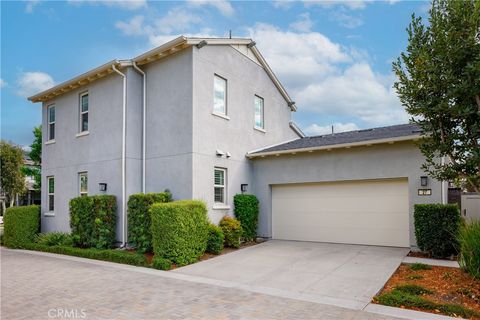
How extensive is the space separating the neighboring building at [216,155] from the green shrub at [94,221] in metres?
0.39

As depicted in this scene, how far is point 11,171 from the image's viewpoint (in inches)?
1102

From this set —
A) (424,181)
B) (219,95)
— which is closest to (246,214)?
(219,95)

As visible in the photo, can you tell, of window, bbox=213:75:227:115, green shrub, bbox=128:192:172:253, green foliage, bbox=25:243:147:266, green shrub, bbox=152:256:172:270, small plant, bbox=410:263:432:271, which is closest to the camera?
small plant, bbox=410:263:432:271

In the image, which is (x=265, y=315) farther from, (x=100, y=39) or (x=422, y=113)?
(x=100, y=39)

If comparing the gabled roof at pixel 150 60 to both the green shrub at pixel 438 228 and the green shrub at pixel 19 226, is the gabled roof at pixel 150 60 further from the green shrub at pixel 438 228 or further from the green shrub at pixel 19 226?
the green shrub at pixel 438 228

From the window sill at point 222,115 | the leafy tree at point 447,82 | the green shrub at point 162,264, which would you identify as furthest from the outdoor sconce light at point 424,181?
the green shrub at point 162,264

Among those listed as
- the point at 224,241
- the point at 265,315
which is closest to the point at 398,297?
the point at 265,315

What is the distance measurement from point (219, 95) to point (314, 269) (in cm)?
701

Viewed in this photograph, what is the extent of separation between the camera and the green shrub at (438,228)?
9258 millimetres

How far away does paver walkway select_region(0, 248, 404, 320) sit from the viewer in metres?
5.46

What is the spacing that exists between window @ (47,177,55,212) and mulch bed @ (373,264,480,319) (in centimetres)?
1359

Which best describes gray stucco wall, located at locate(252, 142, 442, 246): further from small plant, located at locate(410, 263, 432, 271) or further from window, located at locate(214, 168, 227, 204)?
small plant, located at locate(410, 263, 432, 271)

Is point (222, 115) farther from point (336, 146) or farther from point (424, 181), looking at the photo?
point (424, 181)

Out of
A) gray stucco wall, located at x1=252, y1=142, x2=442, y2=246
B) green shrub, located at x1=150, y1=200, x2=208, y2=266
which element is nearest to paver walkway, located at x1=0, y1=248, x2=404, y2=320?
green shrub, located at x1=150, y1=200, x2=208, y2=266
